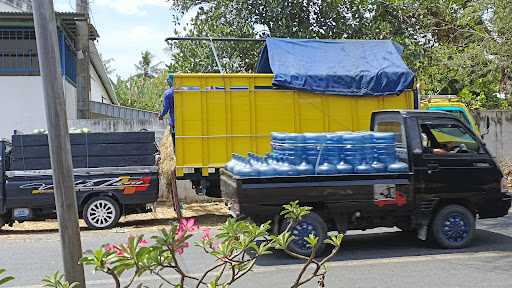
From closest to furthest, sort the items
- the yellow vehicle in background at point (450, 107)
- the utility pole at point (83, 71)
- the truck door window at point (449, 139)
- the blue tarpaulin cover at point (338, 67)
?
the truck door window at point (449, 139), the blue tarpaulin cover at point (338, 67), the yellow vehicle in background at point (450, 107), the utility pole at point (83, 71)

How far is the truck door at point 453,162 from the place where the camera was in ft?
25.5

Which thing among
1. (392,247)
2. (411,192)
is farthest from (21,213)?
(411,192)

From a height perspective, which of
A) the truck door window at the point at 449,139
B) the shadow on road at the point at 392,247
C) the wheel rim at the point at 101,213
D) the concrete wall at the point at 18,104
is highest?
the concrete wall at the point at 18,104

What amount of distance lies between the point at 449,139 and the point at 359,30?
865 cm

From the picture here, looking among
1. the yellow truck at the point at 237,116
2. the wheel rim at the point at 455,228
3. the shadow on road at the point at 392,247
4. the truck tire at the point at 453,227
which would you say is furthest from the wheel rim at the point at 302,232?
the yellow truck at the point at 237,116

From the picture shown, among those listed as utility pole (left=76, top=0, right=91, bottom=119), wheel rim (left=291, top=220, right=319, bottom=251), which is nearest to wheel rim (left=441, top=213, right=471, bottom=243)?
wheel rim (left=291, top=220, right=319, bottom=251)

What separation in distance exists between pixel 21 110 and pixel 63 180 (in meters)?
13.7

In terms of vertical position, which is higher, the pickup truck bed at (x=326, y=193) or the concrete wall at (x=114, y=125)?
the concrete wall at (x=114, y=125)

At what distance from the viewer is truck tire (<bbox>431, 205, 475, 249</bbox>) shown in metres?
7.87

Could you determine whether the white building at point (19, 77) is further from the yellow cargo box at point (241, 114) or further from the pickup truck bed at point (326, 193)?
the pickup truck bed at point (326, 193)

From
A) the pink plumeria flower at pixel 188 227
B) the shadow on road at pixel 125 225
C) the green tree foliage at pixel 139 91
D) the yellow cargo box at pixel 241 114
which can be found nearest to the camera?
the pink plumeria flower at pixel 188 227

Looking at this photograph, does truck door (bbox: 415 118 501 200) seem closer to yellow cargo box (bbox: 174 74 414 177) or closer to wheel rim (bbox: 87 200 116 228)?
yellow cargo box (bbox: 174 74 414 177)

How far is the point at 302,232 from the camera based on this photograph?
752 cm

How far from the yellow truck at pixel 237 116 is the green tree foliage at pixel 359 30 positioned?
4.49 m
